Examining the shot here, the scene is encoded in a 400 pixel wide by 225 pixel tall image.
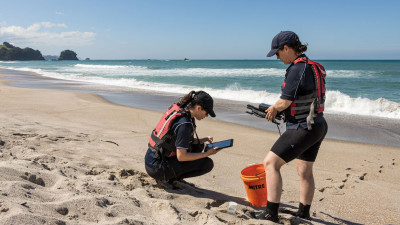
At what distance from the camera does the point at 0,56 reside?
119 metres

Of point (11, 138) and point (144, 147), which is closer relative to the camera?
point (11, 138)

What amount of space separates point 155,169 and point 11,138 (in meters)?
2.71

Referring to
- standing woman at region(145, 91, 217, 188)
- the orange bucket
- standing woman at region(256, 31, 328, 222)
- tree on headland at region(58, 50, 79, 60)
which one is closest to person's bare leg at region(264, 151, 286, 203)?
standing woman at region(256, 31, 328, 222)

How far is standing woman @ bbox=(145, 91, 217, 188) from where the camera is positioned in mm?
3518

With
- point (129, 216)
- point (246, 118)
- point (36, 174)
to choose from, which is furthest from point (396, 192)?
point (246, 118)

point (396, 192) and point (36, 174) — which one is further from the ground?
point (36, 174)

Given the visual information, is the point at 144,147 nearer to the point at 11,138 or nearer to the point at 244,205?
the point at 11,138

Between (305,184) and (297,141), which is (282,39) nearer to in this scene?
(297,141)

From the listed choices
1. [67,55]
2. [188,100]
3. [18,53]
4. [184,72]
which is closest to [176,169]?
[188,100]

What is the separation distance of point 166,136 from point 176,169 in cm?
44

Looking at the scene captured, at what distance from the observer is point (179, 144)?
11.5 ft

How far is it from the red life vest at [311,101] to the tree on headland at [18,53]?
13712 centimetres

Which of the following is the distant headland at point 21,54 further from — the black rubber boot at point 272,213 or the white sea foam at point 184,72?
the black rubber boot at point 272,213

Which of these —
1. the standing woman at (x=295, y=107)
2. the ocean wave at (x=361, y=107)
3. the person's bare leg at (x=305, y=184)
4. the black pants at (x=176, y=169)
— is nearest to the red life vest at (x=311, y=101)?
the standing woman at (x=295, y=107)
